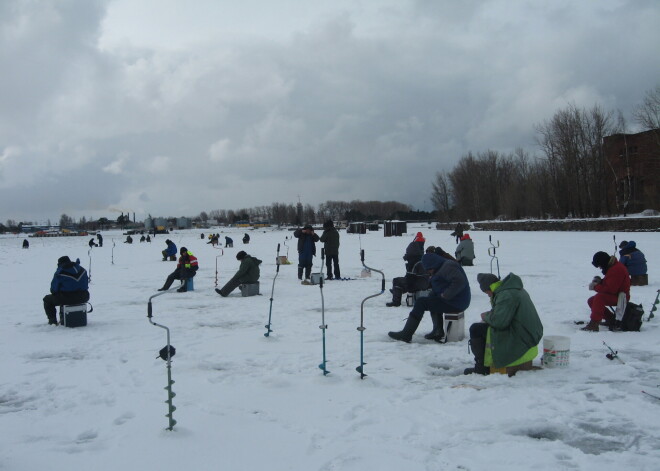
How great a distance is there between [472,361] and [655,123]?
49.6 metres

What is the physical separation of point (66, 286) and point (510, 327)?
8.13 metres

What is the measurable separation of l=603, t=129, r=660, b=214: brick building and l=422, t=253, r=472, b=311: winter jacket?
5297cm

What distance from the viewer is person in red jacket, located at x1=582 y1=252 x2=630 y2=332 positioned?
26.3 feet

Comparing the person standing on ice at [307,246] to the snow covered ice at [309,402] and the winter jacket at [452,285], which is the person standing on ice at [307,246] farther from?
the winter jacket at [452,285]

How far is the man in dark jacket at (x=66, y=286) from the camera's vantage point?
966cm

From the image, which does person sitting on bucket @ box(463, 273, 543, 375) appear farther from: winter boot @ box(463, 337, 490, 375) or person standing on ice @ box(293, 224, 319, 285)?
person standing on ice @ box(293, 224, 319, 285)

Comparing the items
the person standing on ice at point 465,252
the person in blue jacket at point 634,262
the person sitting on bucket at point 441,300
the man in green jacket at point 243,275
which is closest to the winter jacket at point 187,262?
the man in green jacket at point 243,275

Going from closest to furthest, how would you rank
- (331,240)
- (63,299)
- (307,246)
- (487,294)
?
(487,294)
(63,299)
(331,240)
(307,246)

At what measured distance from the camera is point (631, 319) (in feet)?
26.9

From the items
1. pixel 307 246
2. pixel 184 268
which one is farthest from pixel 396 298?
pixel 184 268

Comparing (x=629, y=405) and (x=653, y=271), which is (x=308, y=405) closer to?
(x=629, y=405)

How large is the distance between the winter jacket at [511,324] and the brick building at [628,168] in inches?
2149

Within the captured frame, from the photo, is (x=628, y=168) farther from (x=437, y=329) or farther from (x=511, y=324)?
(x=511, y=324)

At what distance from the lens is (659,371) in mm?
6281
